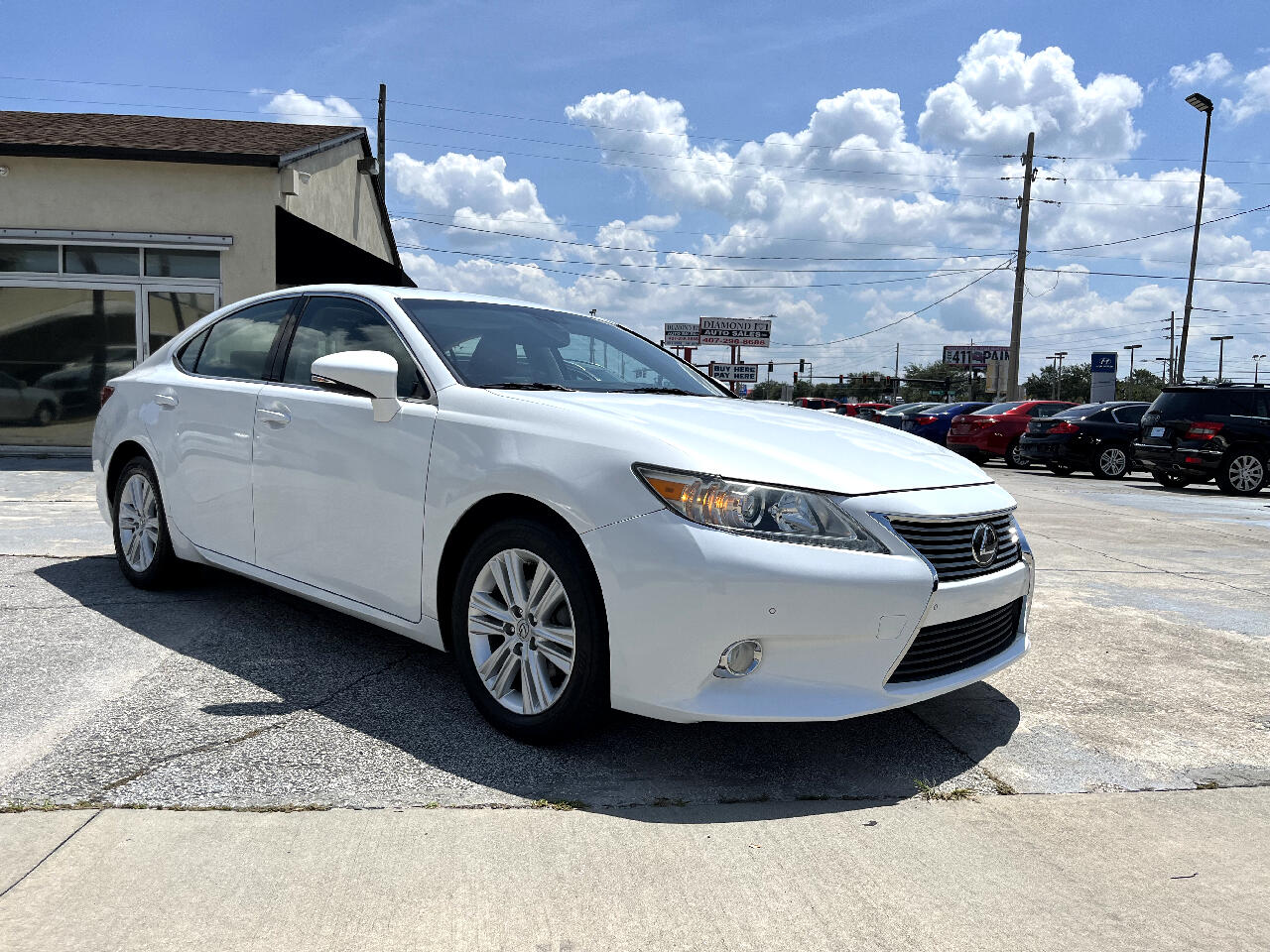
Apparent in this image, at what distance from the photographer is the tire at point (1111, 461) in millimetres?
17766

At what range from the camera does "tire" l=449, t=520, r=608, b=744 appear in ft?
9.71

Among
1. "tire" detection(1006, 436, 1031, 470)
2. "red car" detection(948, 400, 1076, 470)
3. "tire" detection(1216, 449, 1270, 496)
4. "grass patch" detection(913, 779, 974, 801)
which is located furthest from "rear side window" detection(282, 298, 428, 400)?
"red car" detection(948, 400, 1076, 470)

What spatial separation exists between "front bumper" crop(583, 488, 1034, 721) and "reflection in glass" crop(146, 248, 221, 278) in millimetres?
12013

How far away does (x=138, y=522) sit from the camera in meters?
5.15

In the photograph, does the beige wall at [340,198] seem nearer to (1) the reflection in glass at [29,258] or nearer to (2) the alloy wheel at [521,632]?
(1) the reflection in glass at [29,258]

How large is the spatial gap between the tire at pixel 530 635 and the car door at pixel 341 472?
30 centimetres

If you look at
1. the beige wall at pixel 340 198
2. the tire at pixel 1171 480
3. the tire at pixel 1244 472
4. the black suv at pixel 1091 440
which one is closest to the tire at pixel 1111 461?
the black suv at pixel 1091 440

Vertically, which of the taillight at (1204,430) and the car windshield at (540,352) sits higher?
the car windshield at (540,352)

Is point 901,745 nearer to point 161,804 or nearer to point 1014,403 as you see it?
point 161,804

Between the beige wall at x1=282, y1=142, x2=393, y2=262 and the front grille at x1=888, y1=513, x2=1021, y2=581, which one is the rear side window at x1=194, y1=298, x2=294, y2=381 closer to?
the front grille at x1=888, y1=513, x2=1021, y2=581

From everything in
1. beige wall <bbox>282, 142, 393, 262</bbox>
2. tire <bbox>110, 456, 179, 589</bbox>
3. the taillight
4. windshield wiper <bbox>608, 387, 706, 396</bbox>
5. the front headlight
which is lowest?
tire <bbox>110, 456, 179, 589</bbox>

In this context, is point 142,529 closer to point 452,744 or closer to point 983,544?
point 452,744

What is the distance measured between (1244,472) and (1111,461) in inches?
133

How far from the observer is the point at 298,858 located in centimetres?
244
